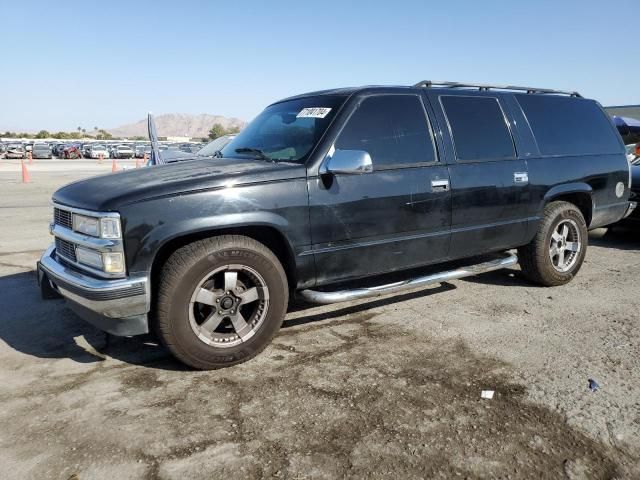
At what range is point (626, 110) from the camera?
20766mm

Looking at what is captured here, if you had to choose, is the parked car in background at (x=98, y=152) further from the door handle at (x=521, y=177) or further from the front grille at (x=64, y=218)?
the door handle at (x=521, y=177)

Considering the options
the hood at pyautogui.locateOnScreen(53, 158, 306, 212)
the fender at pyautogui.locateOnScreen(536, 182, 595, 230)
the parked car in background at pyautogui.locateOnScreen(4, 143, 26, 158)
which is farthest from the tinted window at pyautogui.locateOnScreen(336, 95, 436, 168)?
the parked car in background at pyautogui.locateOnScreen(4, 143, 26, 158)

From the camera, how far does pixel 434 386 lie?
3.03 m

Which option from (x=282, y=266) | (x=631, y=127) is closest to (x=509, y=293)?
(x=282, y=266)

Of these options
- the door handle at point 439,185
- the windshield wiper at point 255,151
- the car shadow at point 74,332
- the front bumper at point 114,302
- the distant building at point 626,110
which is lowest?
the car shadow at point 74,332

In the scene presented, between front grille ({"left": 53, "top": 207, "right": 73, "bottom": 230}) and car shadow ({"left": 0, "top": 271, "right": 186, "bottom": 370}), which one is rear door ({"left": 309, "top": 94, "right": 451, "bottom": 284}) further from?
front grille ({"left": 53, "top": 207, "right": 73, "bottom": 230})

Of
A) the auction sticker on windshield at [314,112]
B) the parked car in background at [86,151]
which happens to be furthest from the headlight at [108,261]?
the parked car in background at [86,151]

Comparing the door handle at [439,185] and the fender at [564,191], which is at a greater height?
the door handle at [439,185]

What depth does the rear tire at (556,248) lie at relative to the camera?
4.86 meters

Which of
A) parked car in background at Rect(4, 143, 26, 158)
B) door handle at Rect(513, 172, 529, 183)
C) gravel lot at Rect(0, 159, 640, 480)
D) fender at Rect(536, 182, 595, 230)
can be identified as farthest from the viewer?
parked car in background at Rect(4, 143, 26, 158)

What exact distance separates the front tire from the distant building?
69.9 feet

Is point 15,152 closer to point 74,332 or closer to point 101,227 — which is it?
point 74,332

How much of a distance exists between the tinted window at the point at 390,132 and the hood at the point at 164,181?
55 cm

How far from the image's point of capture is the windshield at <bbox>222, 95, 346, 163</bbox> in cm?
373
